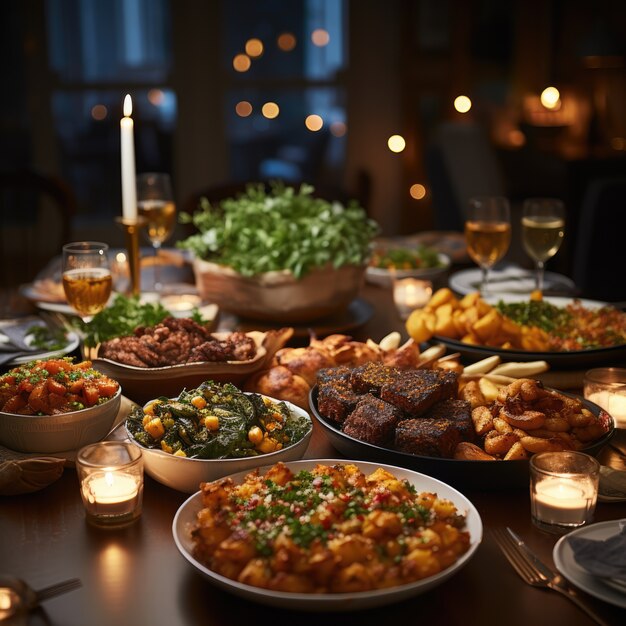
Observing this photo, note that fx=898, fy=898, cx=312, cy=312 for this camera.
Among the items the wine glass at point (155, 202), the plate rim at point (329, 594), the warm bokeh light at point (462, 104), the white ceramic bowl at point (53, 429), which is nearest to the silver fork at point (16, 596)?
the plate rim at point (329, 594)

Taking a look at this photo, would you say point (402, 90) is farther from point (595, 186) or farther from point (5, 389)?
point (5, 389)

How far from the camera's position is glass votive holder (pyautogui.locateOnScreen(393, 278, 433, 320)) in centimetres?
245

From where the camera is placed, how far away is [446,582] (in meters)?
1.17

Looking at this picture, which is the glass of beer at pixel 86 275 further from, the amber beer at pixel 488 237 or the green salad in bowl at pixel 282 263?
the amber beer at pixel 488 237

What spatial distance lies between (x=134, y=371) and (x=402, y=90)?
5.89 metres

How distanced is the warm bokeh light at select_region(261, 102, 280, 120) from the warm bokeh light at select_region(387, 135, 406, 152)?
3.18ft

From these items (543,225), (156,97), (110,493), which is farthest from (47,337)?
(156,97)

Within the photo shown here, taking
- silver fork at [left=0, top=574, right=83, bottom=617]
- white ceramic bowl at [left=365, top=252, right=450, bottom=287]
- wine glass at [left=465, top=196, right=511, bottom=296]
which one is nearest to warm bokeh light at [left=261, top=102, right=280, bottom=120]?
white ceramic bowl at [left=365, top=252, right=450, bottom=287]

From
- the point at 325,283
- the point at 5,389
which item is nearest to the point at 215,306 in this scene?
the point at 325,283

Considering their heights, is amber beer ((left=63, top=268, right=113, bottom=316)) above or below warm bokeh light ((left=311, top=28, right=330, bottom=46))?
below

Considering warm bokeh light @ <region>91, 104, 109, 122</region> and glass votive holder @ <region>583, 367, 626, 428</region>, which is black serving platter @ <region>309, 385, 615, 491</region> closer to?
glass votive holder @ <region>583, 367, 626, 428</region>

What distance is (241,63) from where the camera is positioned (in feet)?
23.9

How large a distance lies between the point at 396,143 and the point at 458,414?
5312mm

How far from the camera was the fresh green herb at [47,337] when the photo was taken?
2.00m
